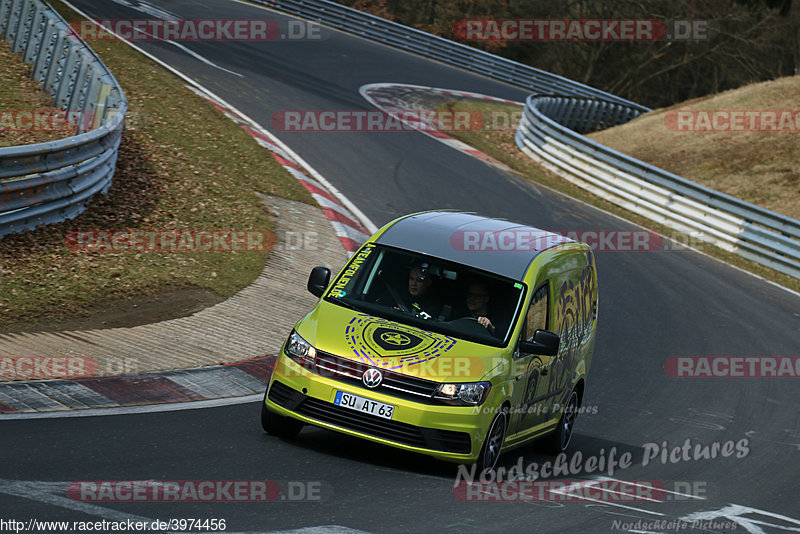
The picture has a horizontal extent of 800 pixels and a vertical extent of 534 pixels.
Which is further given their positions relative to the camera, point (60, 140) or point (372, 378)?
point (60, 140)

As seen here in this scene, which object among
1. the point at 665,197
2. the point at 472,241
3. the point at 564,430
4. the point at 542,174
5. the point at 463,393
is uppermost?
the point at 472,241

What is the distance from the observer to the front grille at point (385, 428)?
315 inches

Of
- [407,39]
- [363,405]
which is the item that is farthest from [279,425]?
[407,39]

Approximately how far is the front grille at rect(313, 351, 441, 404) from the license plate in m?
0.10

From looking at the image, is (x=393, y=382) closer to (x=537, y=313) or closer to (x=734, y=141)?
(x=537, y=313)

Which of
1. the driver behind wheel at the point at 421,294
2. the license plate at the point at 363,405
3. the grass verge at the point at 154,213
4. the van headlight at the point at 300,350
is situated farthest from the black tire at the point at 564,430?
the grass verge at the point at 154,213

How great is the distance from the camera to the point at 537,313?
9242 mm

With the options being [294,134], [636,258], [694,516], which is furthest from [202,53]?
[694,516]

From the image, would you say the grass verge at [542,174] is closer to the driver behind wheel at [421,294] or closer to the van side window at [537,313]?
the van side window at [537,313]

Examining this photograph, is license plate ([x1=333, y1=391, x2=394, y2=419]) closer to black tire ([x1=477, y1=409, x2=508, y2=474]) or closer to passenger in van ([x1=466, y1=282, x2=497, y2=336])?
black tire ([x1=477, y1=409, x2=508, y2=474])

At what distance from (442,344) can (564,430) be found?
2.64m

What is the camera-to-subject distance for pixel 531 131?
97.5ft

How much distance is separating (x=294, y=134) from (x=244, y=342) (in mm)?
13713

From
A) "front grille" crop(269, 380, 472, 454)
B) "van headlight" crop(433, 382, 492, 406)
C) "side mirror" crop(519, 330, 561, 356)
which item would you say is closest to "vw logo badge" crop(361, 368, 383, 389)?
"front grille" crop(269, 380, 472, 454)
